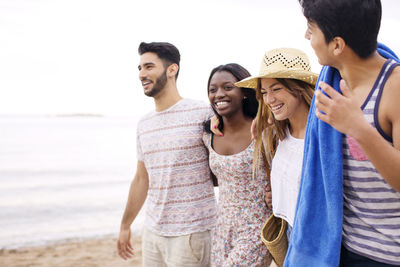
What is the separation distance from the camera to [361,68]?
1.58 meters

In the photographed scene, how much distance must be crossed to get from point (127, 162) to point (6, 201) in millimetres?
8056

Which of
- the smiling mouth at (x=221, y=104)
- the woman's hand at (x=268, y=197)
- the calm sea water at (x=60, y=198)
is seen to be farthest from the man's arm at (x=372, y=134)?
the calm sea water at (x=60, y=198)

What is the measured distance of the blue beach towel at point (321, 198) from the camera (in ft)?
5.36

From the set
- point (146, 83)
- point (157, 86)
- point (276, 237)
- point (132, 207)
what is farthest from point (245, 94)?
point (132, 207)

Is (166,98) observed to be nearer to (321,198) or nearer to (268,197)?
(268,197)

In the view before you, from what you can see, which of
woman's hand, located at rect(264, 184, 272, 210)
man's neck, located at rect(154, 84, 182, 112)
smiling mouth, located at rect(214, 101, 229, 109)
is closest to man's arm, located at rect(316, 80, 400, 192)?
woman's hand, located at rect(264, 184, 272, 210)

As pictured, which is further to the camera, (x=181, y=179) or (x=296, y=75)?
(x=181, y=179)

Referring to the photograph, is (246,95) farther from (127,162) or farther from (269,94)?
(127,162)

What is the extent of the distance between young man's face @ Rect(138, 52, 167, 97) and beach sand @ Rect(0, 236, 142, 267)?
10.4 ft

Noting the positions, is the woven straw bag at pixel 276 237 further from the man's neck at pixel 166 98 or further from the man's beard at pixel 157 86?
the man's beard at pixel 157 86

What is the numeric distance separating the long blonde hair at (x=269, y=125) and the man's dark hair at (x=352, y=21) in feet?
2.82

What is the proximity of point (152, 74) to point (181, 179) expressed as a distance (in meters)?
1.02

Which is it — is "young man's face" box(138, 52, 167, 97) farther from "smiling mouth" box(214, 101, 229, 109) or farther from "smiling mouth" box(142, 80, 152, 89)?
"smiling mouth" box(214, 101, 229, 109)

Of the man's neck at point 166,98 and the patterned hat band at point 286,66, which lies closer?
the patterned hat band at point 286,66
